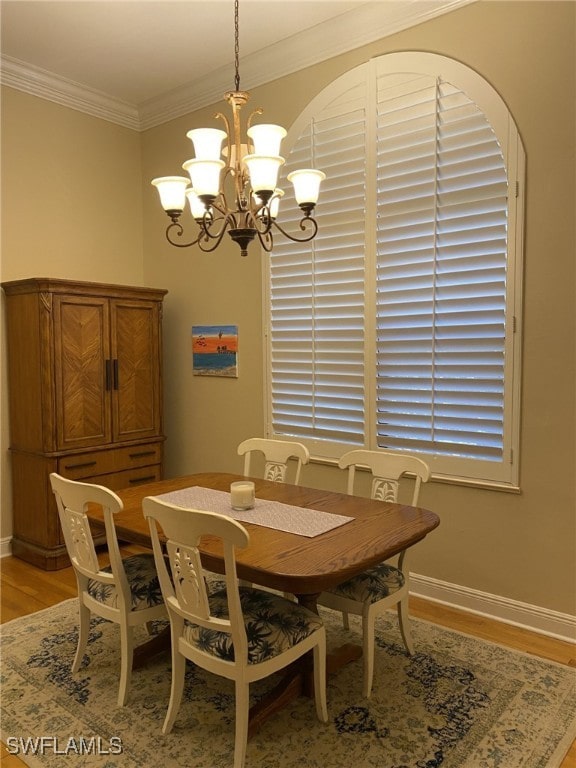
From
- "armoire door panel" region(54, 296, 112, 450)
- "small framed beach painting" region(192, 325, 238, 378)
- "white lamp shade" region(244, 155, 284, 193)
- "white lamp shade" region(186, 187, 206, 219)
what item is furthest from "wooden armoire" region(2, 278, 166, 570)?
"white lamp shade" region(244, 155, 284, 193)

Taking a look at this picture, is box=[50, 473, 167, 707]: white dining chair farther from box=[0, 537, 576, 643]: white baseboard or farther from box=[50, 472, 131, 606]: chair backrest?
box=[0, 537, 576, 643]: white baseboard

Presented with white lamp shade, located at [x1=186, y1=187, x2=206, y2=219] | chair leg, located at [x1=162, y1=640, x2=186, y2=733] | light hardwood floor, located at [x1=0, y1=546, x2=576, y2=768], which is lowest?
light hardwood floor, located at [x1=0, y1=546, x2=576, y2=768]

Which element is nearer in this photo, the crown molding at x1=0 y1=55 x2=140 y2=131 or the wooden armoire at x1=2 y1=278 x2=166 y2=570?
the wooden armoire at x1=2 y1=278 x2=166 y2=570

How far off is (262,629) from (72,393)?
2376mm

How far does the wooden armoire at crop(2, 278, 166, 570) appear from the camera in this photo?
12.1 feet

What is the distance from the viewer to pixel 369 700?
7.49 feet

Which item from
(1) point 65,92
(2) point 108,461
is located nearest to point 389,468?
(2) point 108,461

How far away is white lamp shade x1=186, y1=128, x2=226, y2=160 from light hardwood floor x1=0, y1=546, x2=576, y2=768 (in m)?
2.29

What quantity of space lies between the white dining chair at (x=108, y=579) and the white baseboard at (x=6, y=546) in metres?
1.83

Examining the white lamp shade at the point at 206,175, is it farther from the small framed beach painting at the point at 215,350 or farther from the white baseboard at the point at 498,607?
the white baseboard at the point at 498,607

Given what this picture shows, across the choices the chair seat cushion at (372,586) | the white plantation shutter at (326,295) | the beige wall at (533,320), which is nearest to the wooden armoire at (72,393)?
the white plantation shutter at (326,295)

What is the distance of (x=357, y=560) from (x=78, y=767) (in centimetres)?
118

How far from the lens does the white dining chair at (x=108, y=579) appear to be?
2.19 metres

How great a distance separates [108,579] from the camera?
2283mm
